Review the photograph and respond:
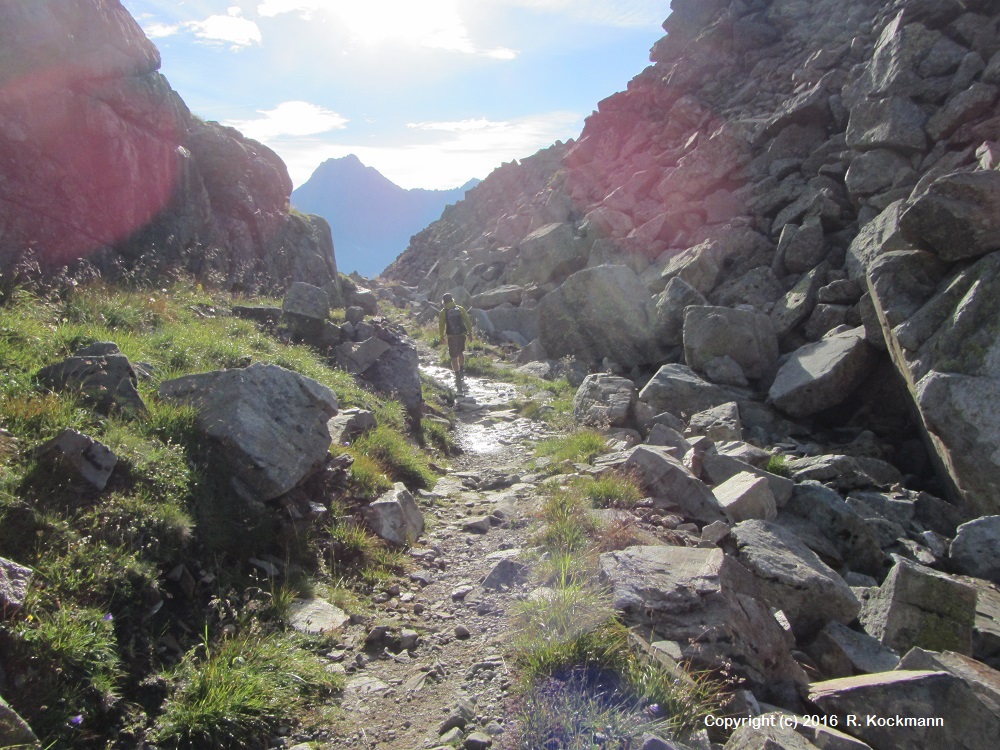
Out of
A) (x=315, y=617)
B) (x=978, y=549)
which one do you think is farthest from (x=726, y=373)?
(x=315, y=617)

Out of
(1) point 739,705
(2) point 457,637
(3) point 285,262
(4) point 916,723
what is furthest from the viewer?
(3) point 285,262

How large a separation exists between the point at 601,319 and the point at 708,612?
582 inches

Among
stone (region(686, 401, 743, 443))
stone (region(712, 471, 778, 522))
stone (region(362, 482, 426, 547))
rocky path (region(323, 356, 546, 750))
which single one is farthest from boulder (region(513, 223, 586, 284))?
stone (region(362, 482, 426, 547))

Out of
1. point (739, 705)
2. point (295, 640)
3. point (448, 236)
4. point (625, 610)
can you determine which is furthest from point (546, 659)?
point (448, 236)

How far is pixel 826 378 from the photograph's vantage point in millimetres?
12969

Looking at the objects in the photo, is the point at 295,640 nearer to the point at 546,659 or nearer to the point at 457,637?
the point at 457,637

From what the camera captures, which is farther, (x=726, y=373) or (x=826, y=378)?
A: (x=726, y=373)

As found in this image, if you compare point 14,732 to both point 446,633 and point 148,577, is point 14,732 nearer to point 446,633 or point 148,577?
point 148,577

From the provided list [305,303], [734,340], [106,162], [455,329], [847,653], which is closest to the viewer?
[847,653]

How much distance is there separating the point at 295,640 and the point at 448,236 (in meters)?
62.5

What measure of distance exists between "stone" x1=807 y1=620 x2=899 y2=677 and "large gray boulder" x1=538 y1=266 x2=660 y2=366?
1264 centimetres

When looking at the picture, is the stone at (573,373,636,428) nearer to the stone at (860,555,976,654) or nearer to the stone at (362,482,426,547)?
the stone at (362,482,426,547)

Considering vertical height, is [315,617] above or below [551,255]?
below

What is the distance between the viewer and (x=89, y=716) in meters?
3.79
